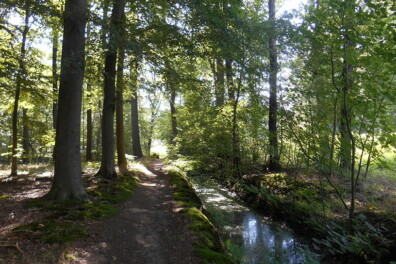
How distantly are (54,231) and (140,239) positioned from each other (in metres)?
1.67

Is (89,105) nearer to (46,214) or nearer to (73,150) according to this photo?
(73,150)

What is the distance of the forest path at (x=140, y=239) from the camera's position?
525 centimetres

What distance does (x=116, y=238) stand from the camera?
606 centimetres

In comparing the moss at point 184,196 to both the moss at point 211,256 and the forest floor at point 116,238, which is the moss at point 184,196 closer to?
the forest floor at point 116,238

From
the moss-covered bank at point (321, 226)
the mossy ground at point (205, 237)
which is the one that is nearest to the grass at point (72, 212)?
the mossy ground at point (205, 237)

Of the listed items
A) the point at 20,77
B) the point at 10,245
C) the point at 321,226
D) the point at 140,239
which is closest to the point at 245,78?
the point at 321,226

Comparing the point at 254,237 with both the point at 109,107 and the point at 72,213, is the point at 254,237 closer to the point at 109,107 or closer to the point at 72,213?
the point at 72,213

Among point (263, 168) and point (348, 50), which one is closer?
point (348, 50)

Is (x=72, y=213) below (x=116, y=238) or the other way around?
the other way around

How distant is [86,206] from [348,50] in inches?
274

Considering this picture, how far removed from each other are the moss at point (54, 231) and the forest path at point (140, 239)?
24cm

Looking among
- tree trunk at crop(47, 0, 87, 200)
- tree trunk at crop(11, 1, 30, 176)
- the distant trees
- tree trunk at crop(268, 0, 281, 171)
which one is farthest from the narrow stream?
tree trunk at crop(11, 1, 30, 176)

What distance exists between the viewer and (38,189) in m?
9.70

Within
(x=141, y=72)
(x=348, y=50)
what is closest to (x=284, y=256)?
(x=348, y=50)
